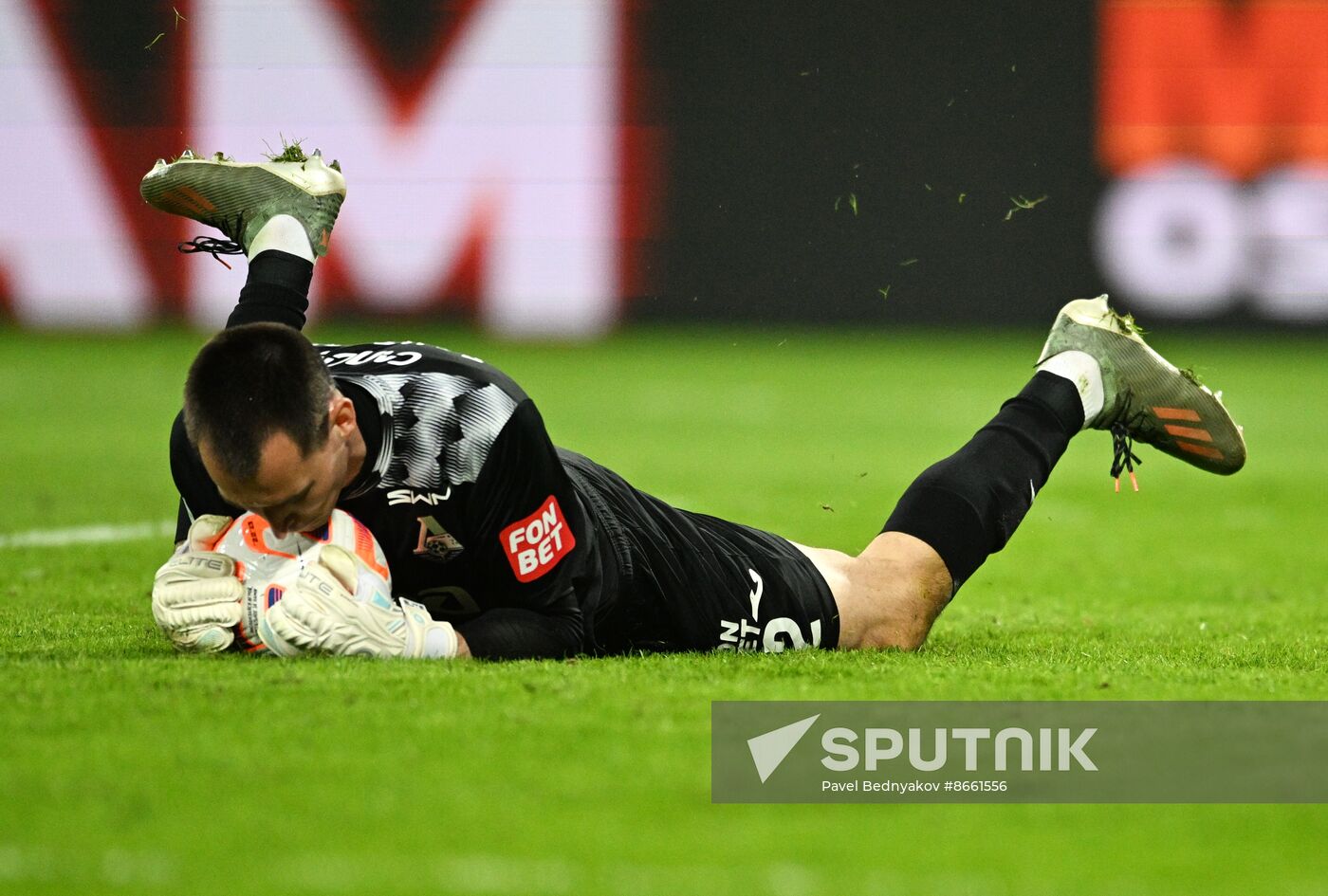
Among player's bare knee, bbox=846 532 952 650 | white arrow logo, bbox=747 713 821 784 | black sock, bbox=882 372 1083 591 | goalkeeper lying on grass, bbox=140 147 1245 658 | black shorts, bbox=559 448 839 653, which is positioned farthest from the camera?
black sock, bbox=882 372 1083 591

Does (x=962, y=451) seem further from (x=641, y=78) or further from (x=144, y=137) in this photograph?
(x=144, y=137)

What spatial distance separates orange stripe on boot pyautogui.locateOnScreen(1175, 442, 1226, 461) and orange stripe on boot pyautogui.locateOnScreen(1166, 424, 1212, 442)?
3 cm

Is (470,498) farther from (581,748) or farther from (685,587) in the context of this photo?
(581,748)

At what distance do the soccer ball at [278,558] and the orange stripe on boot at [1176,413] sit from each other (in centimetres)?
230

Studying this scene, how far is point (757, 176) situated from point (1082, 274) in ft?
10.2

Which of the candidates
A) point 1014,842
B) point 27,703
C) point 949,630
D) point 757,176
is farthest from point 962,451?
point 757,176

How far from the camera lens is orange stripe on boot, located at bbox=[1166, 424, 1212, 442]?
195 inches

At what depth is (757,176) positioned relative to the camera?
16.1 metres

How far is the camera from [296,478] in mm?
3502

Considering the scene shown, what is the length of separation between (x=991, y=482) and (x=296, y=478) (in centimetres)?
199

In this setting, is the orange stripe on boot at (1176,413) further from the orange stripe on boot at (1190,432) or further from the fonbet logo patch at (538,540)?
the fonbet logo patch at (538,540)

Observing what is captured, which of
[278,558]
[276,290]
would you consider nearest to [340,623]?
[278,558]

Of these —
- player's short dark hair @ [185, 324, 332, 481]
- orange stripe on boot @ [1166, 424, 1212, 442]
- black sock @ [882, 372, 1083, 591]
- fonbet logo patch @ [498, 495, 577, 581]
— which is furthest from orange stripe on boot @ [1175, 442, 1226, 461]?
player's short dark hair @ [185, 324, 332, 481]

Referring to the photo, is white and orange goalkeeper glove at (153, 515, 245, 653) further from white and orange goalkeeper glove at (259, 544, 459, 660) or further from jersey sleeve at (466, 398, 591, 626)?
jersey sleeve at (466, 398, 591, 626)
